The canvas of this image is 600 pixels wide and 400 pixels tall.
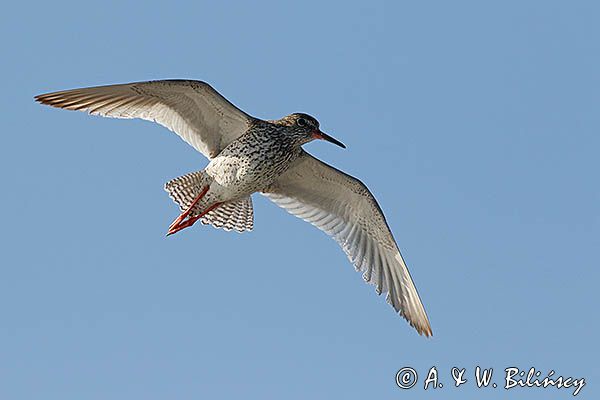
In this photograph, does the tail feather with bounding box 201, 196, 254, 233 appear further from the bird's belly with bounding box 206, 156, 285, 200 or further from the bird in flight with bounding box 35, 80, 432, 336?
the bird's belly with bounding box 206, 156, 285, 200

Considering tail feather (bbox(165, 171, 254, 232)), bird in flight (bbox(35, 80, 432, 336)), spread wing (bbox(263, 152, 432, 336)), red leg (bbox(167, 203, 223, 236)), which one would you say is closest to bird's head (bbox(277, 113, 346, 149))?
bird in flight (bbox(35, 80, 432, 336))

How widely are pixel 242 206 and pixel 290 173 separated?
1.01 metres

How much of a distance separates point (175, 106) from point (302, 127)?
196 centimetres

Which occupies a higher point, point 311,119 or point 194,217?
point 311,119

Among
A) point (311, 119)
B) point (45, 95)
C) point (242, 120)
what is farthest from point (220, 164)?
point (45, 95)

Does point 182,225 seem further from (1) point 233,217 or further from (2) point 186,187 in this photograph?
A: (1) point 233,217

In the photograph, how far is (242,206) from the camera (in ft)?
48.5

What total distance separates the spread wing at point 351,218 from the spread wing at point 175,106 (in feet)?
4.39

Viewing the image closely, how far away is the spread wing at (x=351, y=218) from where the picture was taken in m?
14.1

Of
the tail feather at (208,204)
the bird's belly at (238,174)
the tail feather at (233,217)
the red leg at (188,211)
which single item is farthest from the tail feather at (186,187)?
the tail feather at (233,217)

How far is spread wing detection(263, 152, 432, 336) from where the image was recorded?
46.4 feet

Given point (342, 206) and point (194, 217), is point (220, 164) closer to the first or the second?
point (194, 217)

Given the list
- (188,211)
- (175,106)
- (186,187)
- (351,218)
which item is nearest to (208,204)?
(188,211)

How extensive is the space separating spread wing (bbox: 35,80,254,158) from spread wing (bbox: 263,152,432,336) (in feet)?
4.39
